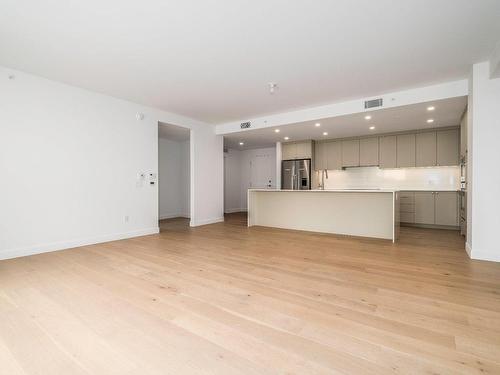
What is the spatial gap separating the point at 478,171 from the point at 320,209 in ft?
8.52

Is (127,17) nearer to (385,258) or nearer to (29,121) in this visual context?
(29,121)

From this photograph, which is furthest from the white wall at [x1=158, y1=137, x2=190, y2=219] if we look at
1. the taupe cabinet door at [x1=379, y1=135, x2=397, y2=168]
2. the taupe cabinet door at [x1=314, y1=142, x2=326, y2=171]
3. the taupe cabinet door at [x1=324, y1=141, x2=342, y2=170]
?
the taupe cabinet door at [x1=379, y1=135, x2=397, y2=168]

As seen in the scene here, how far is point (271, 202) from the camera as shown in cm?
591

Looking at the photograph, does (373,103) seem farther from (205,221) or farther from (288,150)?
(205,221)

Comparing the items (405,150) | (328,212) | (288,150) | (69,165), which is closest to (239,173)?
(288,150)

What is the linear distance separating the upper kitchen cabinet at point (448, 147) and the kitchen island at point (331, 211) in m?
2.35

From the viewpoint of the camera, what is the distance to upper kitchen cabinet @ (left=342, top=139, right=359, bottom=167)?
694 centimetres

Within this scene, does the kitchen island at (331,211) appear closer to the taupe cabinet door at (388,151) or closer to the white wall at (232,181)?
the taupe cabinet door at (388,151)

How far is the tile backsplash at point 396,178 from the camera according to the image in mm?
6027

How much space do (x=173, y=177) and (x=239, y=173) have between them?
2.94 meters

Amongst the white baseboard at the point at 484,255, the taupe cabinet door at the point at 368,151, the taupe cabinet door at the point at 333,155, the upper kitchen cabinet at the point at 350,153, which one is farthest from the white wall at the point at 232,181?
the white baseboard at the point at 484,255

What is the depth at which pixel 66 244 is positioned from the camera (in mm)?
3934

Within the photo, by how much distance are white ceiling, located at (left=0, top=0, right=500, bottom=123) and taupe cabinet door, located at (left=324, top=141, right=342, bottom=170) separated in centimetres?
301

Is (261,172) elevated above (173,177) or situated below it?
above
